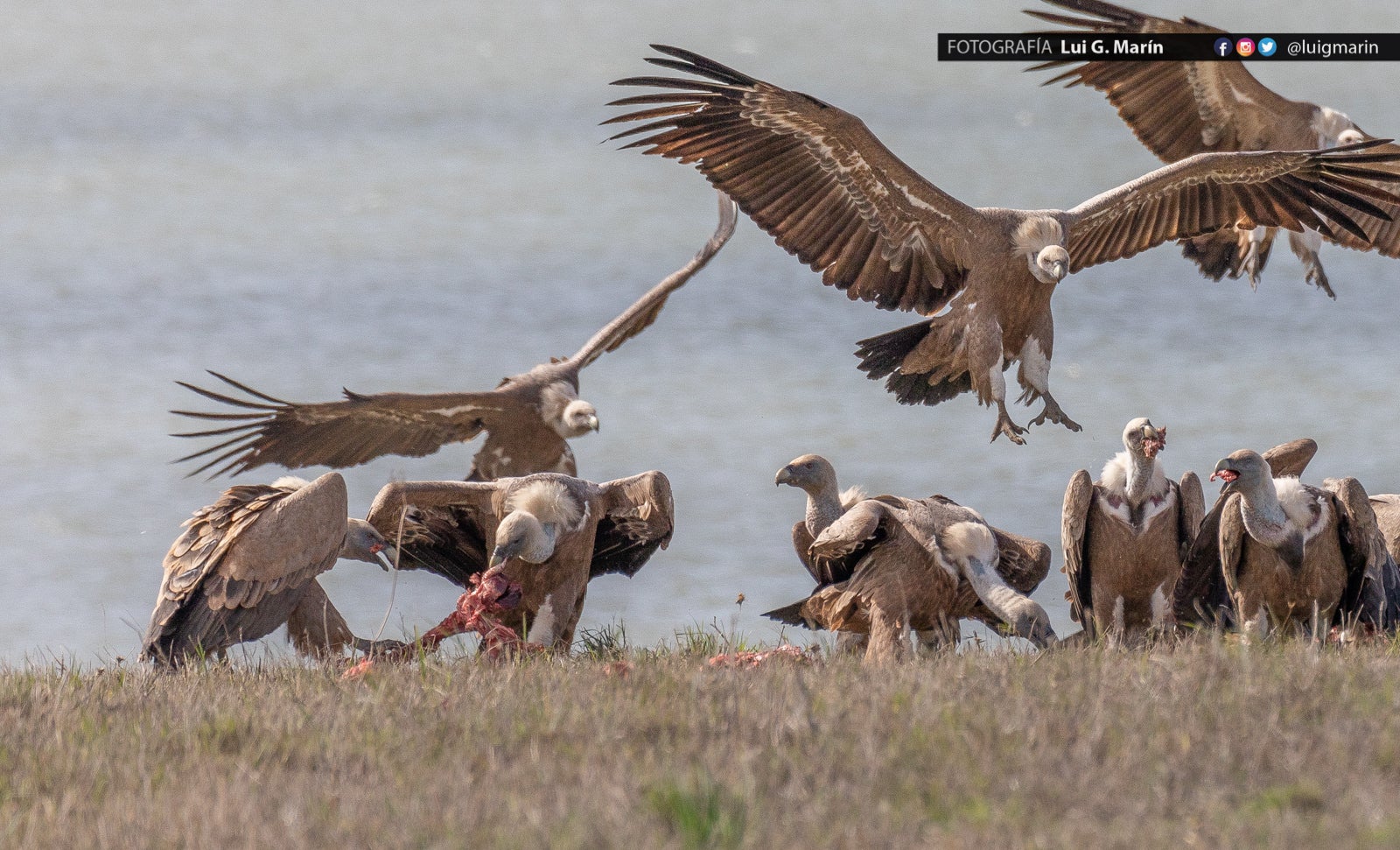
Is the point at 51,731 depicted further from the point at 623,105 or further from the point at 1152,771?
the point at 623,105

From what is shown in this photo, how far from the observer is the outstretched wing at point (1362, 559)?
261 inches

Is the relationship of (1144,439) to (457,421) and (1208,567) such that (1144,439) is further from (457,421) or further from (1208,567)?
(457,421)

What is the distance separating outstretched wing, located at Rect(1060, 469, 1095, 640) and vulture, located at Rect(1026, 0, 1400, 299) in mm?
3419

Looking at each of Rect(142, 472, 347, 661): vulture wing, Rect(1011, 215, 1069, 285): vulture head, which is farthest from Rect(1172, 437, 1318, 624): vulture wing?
Rect(142, 472, 347, 661): vulture wing

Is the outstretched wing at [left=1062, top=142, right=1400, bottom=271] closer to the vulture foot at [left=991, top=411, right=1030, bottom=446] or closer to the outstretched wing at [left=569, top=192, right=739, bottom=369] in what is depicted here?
the vulture foot at [left=991, top=411, right=1030, bottom=446]

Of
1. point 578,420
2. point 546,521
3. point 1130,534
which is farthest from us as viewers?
point 578,420

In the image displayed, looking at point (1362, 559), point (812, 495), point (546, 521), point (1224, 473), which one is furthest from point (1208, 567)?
point (546, 521)

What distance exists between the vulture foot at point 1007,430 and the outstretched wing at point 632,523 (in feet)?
5.32

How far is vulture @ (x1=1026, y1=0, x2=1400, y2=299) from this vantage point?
10.0 metres

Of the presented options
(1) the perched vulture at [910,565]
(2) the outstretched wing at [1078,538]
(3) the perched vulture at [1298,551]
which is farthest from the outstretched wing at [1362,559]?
(1) the perched vulture at [910,565]

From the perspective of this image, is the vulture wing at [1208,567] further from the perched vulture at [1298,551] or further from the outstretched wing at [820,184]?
the outstretched wing at [820,184]

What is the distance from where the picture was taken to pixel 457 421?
9016 millimetres

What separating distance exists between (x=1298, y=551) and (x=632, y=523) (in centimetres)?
291

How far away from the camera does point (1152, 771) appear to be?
352 cm
